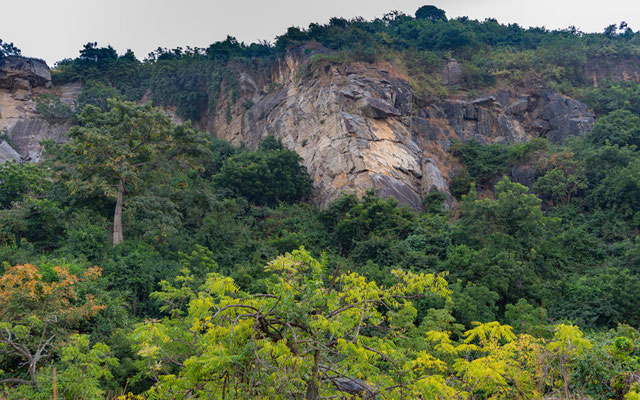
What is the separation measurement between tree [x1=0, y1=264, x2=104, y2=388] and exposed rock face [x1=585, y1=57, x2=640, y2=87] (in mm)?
37049

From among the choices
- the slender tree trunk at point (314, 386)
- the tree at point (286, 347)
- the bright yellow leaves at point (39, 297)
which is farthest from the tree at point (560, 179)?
the slender tree trunk at point (314, 386)

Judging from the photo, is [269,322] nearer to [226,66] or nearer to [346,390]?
[346,390]

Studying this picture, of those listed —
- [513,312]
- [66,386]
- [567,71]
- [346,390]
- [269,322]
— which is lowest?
[513,312]

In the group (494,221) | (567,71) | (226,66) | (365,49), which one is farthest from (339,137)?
(567,71)

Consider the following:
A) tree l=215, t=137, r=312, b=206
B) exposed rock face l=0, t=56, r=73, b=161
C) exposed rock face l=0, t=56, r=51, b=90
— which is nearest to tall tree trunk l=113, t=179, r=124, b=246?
tree l=215, t=137, r=312, b=206

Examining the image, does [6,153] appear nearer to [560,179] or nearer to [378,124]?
[378,124]

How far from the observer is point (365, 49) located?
31.6 metres

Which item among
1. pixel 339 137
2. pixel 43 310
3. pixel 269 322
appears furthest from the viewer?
pixel 339 137

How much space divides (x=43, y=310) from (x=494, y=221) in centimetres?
1575

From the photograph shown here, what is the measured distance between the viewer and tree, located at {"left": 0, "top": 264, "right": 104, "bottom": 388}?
31.0ft

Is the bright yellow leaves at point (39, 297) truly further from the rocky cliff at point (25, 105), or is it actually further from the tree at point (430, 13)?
the tree at point (430, 13)

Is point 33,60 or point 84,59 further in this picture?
point 84,59

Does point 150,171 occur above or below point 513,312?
above

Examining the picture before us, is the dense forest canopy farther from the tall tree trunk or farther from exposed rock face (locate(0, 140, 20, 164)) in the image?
exposed rock face (locate(0, 140, 20, 164))
